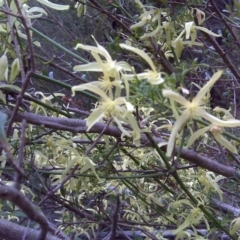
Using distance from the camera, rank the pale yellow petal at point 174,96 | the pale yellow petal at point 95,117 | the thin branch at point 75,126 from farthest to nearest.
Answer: the thin branch at point 75,126 → the pale yellow petal at point 95,117 → the pale yellow petal at point 174,96

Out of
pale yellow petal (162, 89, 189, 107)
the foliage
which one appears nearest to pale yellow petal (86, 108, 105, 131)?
the foliage

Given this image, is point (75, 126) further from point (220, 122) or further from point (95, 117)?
point (220, 122)

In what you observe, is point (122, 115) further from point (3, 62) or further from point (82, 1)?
point (82, 1)

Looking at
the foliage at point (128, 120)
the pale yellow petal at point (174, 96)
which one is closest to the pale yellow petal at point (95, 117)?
the foliage at point (128, 120)

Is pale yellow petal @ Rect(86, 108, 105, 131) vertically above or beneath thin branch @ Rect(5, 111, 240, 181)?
above

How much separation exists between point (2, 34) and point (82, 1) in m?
0.39

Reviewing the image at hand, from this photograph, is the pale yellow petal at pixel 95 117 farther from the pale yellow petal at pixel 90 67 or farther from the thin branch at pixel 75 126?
the thin branch at pixel 75 126

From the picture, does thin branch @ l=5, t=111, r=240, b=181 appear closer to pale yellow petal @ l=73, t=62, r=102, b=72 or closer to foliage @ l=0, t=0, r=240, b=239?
foliage @ l=0, t=0, r=240, b=239

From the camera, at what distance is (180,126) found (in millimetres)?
585

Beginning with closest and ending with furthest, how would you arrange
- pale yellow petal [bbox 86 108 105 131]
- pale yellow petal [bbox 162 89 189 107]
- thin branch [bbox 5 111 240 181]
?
pale yellow petal [bbox 162 89 189 107]
pale yellow petal [bbox 86 108 105 131]
thin branch [bbox 5 111 240 181]

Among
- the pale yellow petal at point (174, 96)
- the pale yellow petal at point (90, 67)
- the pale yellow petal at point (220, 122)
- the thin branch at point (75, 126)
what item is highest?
the pale yellow petal at point (174, 96)

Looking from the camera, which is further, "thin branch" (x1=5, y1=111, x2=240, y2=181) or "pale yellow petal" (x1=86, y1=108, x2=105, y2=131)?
"thin branch" (x1=5, y1=111, x2=240, y2=181)

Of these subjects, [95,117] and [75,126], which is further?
[75,126]

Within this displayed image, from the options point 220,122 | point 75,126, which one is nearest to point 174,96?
point 220,122
